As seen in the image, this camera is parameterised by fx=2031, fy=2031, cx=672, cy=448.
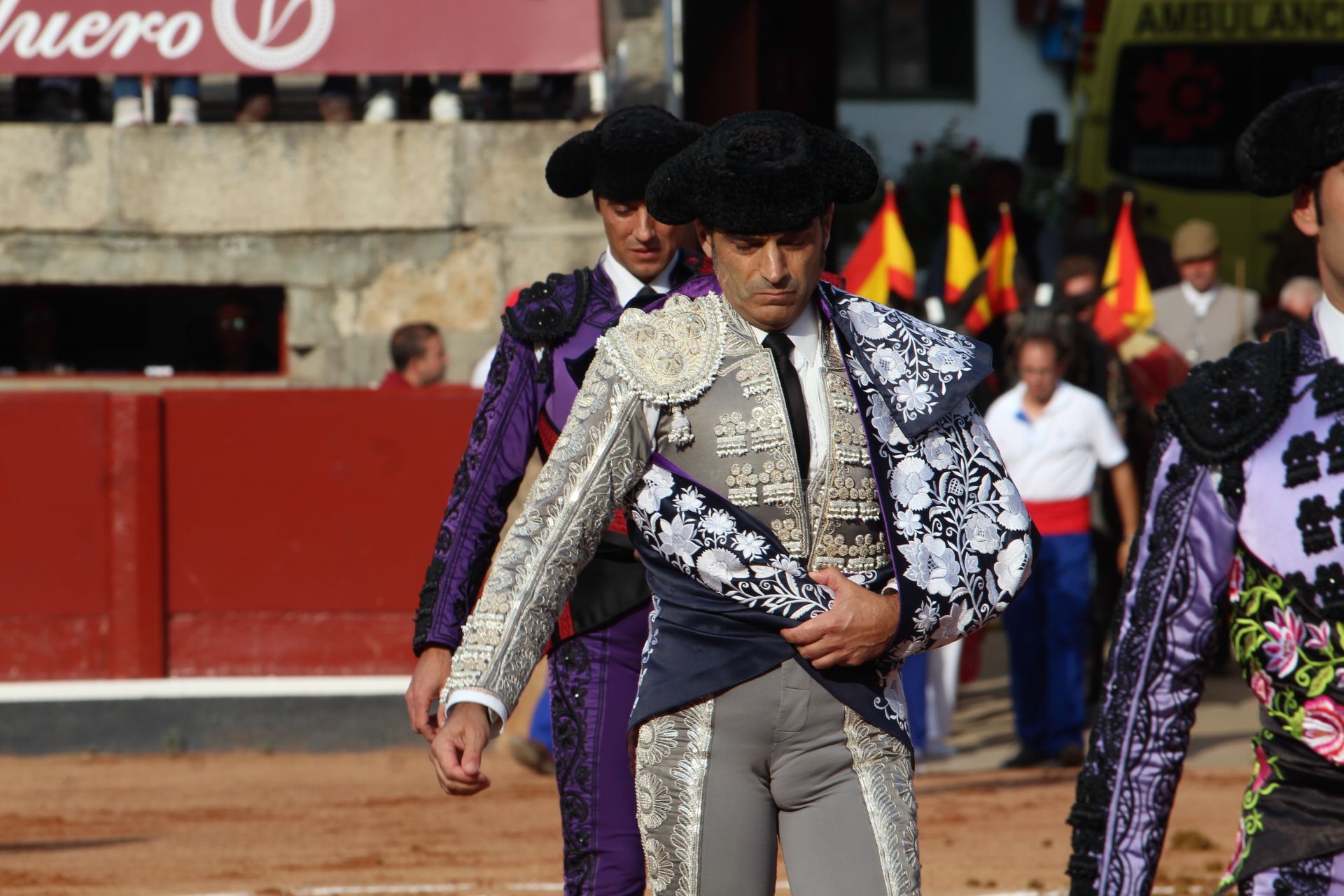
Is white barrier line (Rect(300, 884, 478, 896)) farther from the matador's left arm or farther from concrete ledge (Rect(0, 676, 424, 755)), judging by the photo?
the matador's left arm

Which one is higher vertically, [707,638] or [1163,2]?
[1163,2]

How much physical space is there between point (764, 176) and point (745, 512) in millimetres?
474

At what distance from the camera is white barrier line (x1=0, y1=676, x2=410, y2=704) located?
870 centimetres

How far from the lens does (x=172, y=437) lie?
9000 millimetres

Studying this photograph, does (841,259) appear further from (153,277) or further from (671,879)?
(671,879)

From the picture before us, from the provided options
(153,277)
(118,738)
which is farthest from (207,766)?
(153,277)

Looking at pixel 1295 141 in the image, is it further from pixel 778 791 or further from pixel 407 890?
pixel 407 890

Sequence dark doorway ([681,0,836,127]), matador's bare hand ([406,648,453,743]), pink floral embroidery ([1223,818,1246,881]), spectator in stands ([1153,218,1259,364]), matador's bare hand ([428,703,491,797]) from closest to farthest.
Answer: pink floral embroidery ([1223,818,1246,881]), matador's bare hand ([428,703,491,797]), matador's bare hand ([406,648,453,743]), spectator in stands ([1153,218,1259,364]), dark doorway ([681,0,836,127])

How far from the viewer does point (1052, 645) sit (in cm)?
800

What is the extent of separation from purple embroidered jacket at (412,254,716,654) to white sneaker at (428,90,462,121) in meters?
6.41

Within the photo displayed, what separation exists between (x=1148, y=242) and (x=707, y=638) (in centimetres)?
1001

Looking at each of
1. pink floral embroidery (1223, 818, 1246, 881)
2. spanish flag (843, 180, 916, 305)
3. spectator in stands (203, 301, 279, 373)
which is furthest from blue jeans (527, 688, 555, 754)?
pink floral embroidery (1223, 818, 1246, 881)

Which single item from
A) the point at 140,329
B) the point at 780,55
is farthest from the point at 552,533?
the point at 780,55

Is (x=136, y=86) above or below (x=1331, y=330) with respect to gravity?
above
